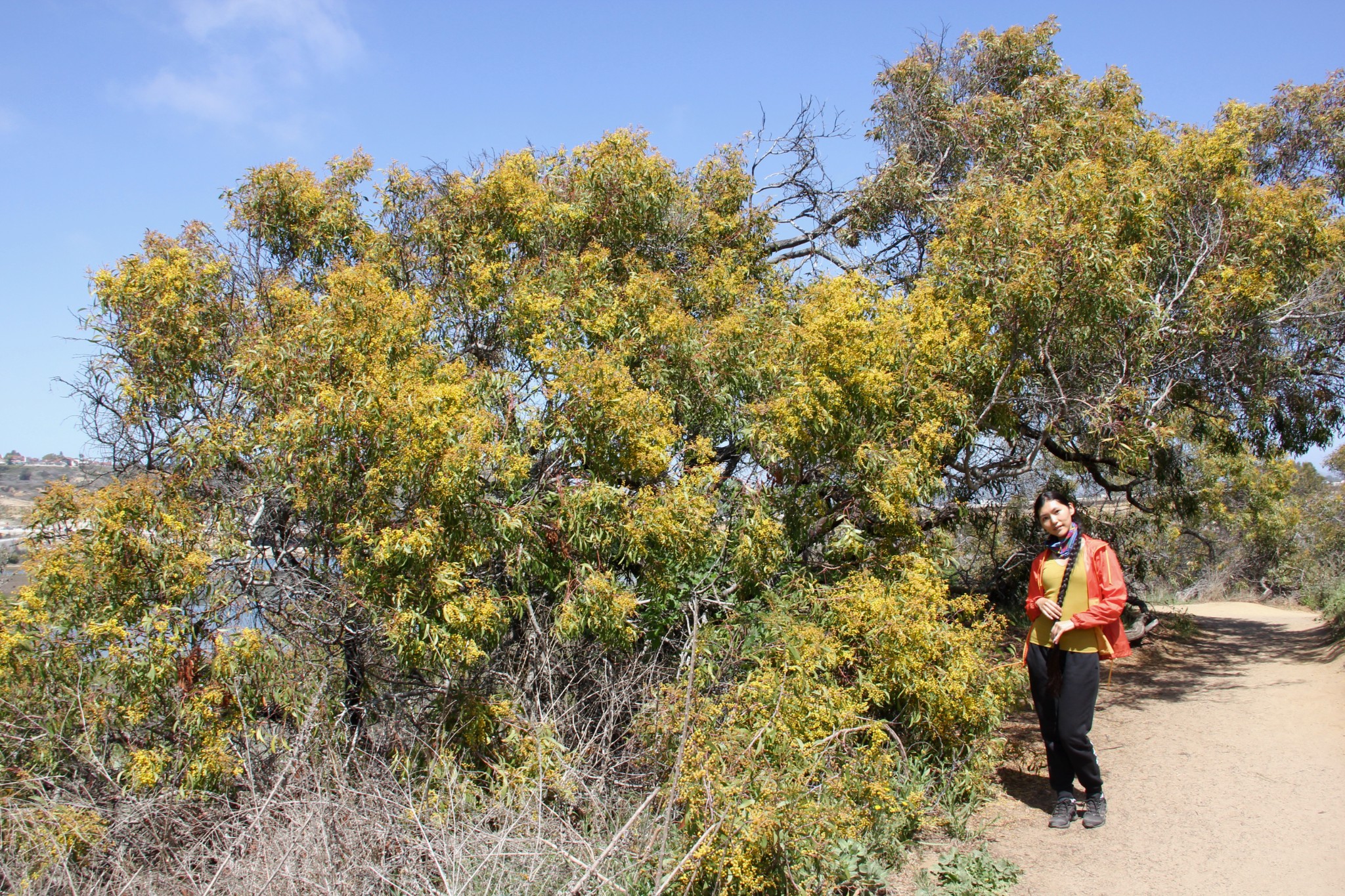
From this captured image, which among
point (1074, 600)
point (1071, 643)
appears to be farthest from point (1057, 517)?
point (1071, 643)

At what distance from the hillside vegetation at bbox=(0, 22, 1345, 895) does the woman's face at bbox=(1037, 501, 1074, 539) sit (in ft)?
2.59

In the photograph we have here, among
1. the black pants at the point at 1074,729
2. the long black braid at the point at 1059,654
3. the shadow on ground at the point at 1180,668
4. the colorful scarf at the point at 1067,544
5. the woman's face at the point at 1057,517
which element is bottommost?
the shadow on ground at the point at 1180,668

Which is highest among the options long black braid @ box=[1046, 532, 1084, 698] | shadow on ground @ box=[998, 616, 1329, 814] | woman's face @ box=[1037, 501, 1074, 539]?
woman's face @ box=[1037, 501, 1074, 539]

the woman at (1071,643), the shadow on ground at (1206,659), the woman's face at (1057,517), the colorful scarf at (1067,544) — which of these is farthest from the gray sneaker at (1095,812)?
the shadow on ground at (1206,659)

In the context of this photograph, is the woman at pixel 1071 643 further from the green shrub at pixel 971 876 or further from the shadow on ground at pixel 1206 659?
the shadow on ground at pixel 1206 659

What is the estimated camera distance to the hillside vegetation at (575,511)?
13.6 feet

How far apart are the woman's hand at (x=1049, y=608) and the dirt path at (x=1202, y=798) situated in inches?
Answer: 42.8

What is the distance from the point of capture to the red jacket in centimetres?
430

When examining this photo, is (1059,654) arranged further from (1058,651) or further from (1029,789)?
(1029,789)

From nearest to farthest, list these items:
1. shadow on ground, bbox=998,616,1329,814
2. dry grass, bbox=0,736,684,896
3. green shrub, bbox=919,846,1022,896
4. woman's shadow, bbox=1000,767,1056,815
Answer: dry grass, bbox=0,736,684,896, green shrub, bbox=919,846,1022,896, woman's shadow, bbox=1000,767,1056,815, shadow on ground, bbox=998,616,1329,814

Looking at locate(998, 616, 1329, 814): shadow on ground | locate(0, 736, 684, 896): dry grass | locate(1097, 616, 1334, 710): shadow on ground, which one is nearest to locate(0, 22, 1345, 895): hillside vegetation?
locate(0, 736, 684, 896): dry grass

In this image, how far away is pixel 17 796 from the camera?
4527 mm

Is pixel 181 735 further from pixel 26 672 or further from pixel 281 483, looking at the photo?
pixel 281 483

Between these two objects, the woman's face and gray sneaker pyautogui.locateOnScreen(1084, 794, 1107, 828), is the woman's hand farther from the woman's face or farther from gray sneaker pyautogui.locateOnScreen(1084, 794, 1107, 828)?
gray sneaker pyautogui.locateOnScreen(1084, 794, 1107, 828)
